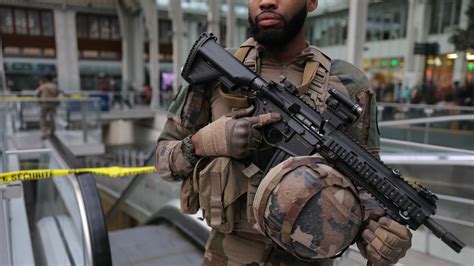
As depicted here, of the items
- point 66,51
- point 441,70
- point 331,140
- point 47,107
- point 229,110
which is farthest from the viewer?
point 66,51

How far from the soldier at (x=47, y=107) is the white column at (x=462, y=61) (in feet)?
35.4

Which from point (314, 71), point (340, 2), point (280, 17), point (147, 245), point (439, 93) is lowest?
point (147, 245)

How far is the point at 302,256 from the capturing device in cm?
110

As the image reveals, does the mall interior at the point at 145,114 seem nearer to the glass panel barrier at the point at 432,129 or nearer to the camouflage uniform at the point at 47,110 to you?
the glass panel barrier at the point at 432,129

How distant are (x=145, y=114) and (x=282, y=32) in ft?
52.9

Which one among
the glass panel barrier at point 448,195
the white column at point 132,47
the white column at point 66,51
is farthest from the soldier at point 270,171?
the white column at point 132,47

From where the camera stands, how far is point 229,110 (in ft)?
4.61

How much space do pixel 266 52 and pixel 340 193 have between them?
647 mm

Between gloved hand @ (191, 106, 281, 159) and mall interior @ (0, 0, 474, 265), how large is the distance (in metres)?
0.67

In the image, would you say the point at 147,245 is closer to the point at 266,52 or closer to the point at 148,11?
the point at 266,52

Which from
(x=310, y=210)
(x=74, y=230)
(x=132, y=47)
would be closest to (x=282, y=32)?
(x=310, y=210)

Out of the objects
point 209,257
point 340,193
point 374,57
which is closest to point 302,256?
point 340,193

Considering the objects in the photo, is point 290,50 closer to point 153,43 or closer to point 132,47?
point 153,43

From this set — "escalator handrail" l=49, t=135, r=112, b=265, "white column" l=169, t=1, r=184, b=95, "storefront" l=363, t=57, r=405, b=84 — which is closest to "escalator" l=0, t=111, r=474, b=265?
"escalator handrail" l=49, t=135, r=112, b=265
